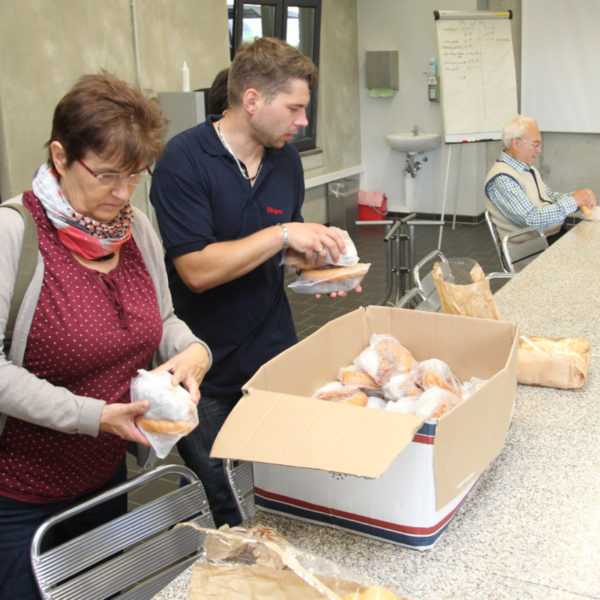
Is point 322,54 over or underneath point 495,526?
over

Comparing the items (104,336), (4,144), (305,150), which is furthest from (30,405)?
(305,150)

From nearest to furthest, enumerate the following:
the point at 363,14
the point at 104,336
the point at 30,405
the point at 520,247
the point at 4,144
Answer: the point at 30,405 → the point at 104,336 → the point at 520,247 → the point at 4,144 → the point at 363,14

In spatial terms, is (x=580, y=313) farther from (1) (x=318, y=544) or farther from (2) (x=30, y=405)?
(2) (x=30, y=405)

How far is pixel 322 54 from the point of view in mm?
8055

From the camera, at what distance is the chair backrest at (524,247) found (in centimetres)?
392

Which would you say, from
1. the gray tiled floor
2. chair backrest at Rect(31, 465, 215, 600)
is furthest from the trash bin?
chair backrest at Rect(31, 465, 215, 600)

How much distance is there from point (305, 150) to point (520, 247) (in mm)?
4509

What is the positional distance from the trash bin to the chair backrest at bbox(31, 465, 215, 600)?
695 cm

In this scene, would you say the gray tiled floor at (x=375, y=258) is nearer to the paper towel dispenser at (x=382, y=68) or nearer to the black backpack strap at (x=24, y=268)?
the paper towel dispenser at (x=382, y=68)

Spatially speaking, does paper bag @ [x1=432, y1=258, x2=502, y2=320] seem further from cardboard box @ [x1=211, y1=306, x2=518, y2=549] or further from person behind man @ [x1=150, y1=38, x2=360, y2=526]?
cardboard box @ [x1=211, y1=306, x2=518, y2=549]

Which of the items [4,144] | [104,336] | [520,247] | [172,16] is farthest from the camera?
[172,16]

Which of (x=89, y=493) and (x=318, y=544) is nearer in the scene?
(x=318, y=544)

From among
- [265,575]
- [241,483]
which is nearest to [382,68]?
[241,483]

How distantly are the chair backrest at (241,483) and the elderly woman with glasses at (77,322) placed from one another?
0.24 m
